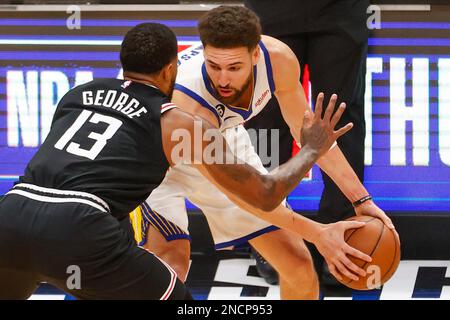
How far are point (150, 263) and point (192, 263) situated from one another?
95.9 inches

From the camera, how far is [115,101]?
3.40m

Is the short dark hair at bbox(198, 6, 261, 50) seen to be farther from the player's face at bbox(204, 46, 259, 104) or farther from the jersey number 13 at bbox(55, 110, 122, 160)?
the jersey number 13 at bbox(55, 110, 122, 160)

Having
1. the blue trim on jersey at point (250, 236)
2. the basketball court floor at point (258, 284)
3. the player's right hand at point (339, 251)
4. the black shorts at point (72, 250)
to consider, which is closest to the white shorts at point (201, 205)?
the blue trim on jersey at point (250, 236)

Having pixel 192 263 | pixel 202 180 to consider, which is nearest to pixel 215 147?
pixel 202 180

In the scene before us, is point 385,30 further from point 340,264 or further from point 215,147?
point 215,147

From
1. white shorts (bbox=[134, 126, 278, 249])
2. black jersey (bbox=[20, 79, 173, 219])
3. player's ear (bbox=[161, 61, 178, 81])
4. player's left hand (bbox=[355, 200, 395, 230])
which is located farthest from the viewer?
white shorts (bbox=[134, 126, 278, 249])

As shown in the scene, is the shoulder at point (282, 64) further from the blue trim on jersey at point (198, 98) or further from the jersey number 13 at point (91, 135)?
the jersey number 13 at point (91, 135)

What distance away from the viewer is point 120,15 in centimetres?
581

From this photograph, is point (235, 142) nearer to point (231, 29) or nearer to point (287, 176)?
point (231, 29)

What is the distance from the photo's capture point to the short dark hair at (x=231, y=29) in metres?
4.06

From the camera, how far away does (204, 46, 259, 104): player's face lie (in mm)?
4074

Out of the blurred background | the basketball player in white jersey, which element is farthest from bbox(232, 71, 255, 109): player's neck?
the blurred background

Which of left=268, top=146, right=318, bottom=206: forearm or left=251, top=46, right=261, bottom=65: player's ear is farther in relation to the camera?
left=251, top=46, right=261, bottom=65: player's ear

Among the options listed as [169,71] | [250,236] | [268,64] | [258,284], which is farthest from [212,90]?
[258,284]
